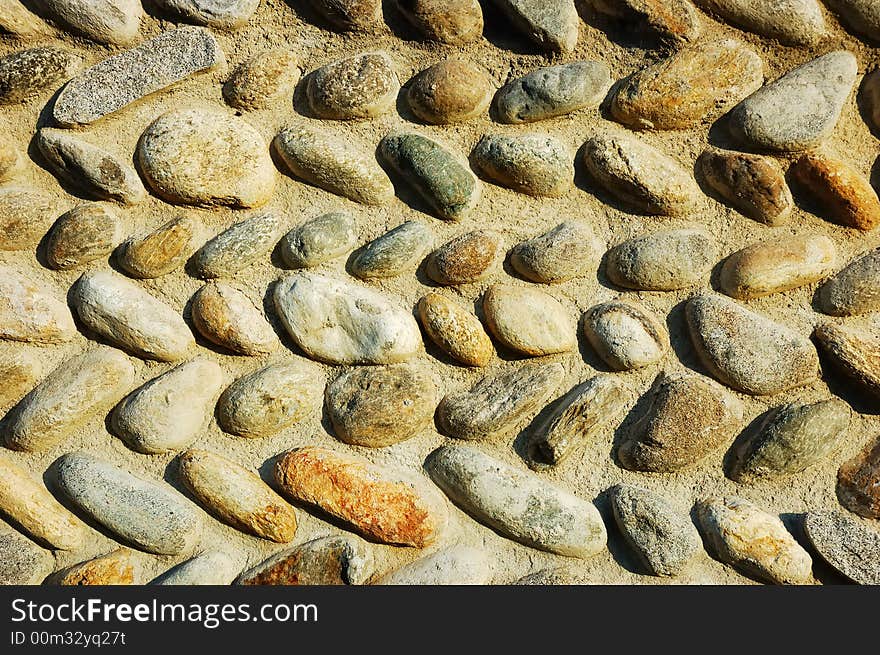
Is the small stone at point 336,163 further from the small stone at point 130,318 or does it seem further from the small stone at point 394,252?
the small stone at point 130,318

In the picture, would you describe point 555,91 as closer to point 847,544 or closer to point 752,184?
point 752,184

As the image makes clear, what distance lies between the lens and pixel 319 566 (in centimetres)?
111

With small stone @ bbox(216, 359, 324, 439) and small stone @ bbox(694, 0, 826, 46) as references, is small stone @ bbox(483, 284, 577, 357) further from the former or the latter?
small stone @ bbox(694, 0, 826, 46)

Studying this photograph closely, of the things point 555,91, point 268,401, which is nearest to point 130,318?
point 268,401

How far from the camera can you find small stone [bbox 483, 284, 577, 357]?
1.14 metres

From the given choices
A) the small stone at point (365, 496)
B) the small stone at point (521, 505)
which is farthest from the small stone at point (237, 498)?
the small stone at point (521, 505)

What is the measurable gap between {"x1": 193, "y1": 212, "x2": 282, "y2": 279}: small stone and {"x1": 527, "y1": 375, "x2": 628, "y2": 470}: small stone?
1.60ft

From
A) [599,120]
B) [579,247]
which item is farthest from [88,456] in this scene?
[599,120]

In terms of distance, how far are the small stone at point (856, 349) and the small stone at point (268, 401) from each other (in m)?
0.74

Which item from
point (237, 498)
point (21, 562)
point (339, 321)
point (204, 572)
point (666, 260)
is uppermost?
point (666, 260)

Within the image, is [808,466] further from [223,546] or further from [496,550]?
[223,546]

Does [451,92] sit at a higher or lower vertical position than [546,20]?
lower

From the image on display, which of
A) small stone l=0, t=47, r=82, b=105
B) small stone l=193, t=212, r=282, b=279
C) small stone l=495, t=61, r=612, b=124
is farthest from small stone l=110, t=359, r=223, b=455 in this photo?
small stone l=495, t=61, r=612, b=124

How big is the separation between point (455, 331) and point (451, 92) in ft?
1.15
